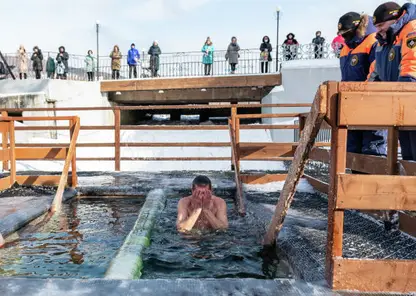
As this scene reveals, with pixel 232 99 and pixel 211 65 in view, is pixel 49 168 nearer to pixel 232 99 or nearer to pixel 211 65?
pixel 232 99

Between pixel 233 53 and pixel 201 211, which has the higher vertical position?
pixel 233 53

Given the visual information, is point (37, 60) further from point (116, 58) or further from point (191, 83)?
point (191, 83)

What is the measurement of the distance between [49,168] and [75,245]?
24.3 ft

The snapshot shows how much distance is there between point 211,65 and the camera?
1809cm

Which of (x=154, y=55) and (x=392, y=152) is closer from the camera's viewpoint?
(x=392, y=152)

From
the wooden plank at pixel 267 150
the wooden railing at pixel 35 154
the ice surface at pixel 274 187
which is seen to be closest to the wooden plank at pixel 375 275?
the ice surface at pixel 274 187

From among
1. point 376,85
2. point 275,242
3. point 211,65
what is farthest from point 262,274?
point 211,65

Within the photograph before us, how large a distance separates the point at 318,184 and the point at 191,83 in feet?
34.9

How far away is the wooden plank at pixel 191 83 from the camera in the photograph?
1457 centimetres

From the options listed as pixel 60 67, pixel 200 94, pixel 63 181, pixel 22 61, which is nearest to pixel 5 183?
pixel 63 181

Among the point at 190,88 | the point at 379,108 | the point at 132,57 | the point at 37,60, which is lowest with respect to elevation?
the point at 379,108

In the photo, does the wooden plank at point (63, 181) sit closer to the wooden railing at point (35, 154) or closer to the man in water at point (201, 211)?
the wooden railing at point (35, 154)

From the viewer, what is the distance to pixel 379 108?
6.46 ft

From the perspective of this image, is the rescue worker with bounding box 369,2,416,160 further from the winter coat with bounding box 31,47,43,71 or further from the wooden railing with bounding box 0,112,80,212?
the winter coat with bounding box 31,47,43,71
